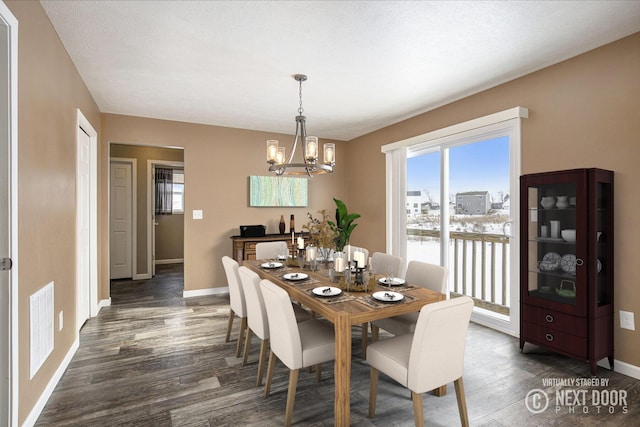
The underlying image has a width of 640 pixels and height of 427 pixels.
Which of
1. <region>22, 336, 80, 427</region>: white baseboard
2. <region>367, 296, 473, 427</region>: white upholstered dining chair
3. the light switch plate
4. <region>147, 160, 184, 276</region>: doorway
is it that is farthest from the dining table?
<region>147, 160, 184, 276</region>: doorway

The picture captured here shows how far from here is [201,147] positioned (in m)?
4.88

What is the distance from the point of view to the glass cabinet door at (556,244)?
2490mm

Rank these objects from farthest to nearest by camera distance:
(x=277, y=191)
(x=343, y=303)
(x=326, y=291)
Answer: (x=277, y=191) < (x=326, y=291) < (x=343, y=303)

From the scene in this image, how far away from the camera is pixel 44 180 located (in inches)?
85.5

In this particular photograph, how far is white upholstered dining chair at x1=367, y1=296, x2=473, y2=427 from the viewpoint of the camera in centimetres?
160

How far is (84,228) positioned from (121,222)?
240cm

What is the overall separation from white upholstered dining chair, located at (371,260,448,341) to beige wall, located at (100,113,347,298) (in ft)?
9.93

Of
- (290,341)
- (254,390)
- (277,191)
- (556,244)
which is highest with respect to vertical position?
(277,191)

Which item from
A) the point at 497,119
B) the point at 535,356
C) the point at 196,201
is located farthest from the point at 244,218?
the point at 535,356

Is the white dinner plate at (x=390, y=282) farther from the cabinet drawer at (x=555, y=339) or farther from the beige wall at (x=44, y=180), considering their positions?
the beige wall at (x=44, y=180)

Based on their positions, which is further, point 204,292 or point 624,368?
point 204,292

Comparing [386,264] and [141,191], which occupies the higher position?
[141,191]

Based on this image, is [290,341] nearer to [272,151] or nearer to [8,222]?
[8,222]

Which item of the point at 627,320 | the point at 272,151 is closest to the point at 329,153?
the point at 272,151
